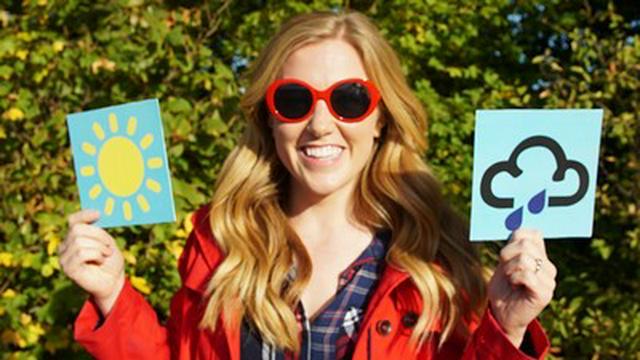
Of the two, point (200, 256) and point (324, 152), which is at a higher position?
point (324, 152)

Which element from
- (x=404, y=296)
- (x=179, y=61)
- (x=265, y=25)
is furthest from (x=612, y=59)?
(x=404, y=296)

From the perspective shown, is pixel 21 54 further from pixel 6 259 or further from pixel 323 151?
pixel 323 151

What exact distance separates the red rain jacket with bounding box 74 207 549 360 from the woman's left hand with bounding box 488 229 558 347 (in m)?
0.04

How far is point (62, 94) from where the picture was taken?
3326 mm

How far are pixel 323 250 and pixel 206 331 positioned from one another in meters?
0.36

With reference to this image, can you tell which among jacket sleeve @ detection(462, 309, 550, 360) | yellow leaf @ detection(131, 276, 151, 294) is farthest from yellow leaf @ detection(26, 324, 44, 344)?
jacket sleeve @ detection(462, 309, 550, 360)

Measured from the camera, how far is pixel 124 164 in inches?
77.9

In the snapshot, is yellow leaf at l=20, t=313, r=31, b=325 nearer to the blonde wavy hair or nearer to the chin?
the blonde wavy hair

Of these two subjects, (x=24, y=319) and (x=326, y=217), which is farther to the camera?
(x=24, y=319)

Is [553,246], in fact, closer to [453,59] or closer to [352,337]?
[453,59]

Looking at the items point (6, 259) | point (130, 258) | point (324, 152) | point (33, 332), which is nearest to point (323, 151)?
point (324, 152)

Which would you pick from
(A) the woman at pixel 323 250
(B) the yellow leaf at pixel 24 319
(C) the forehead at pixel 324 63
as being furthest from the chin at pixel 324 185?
(B) the yellow leaf at pixel 24 319

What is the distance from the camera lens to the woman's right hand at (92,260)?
1910 millimetres

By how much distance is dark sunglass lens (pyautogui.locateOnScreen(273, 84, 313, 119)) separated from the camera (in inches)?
78.0
